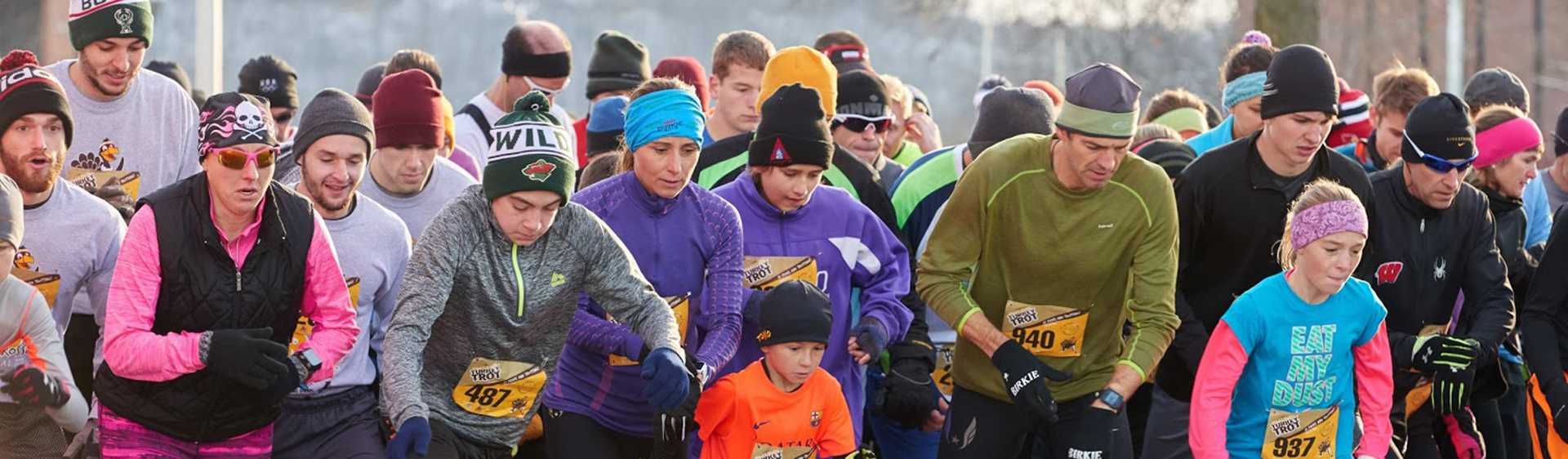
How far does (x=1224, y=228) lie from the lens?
679 cm

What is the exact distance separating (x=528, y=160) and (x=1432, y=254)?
11.6ft

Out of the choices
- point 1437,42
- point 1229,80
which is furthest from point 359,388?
point 1437,42

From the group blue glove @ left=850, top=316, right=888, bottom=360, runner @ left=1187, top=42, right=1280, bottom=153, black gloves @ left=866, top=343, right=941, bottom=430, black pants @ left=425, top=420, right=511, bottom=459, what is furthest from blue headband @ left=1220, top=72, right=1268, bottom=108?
black pants @ left=425, top=420, right=511, bottom=459

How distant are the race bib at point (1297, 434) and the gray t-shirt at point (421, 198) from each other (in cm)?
285

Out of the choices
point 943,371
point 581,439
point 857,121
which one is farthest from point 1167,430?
point 581,439

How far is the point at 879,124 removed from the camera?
8.05m

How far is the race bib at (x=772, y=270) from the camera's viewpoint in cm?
665

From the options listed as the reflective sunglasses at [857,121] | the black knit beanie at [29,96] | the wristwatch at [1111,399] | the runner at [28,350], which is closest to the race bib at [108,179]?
the black knit beanie at [29,96]

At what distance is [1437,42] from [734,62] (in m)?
35.5

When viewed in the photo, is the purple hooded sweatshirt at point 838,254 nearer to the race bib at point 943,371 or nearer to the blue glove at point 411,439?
the race bib at point 943,371

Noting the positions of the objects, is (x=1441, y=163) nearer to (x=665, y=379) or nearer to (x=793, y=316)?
(x=793, y=316)

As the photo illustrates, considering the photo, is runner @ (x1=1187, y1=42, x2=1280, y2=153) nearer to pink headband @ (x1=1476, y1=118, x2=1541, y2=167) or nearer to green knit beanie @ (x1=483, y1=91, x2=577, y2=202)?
pink headband @ (x1=1476, y1=118, x2=1541, y2=167)

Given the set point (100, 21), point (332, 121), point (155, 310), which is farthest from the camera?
point (100, 21)

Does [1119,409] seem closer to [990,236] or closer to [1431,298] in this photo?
[990,236]
